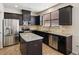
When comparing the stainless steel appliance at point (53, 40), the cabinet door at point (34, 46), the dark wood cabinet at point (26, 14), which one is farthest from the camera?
the stainless steel appliance at point (53, 40)

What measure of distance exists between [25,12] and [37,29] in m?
0.42

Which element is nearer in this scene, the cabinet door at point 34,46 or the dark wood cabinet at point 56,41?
the cabinet door at point 34,46

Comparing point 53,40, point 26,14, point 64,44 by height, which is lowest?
point 64,44

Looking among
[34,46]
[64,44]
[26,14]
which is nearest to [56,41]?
[64,44]

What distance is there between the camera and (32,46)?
5.48 ft

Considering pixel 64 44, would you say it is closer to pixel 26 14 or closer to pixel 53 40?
pixel 53 40

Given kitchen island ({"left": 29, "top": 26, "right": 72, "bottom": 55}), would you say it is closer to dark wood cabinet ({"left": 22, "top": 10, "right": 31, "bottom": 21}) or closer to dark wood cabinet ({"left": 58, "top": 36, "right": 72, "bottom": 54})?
dark wood cabinet ({"left": 58, "top": 36, "right": 72, "bottom": 54})

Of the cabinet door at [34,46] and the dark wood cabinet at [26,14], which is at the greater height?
the dark wood cabinet at [26,14]

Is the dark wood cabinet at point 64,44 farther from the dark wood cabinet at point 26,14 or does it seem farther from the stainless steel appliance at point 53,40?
the dark wood cabinet at point 26,14

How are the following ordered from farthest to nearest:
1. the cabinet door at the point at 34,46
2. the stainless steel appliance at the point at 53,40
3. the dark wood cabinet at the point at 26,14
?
1. the stainless steel appliance at the point at 53,40
2. the dark wood cabinet at the point at 26,14
3. the cabinet door at the point at 34,46

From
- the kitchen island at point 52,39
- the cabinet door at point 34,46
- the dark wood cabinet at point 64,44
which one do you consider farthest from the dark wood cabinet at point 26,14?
the dark wood cabinet at point 64,44

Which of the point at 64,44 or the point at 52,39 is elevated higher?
the point at 52,39
